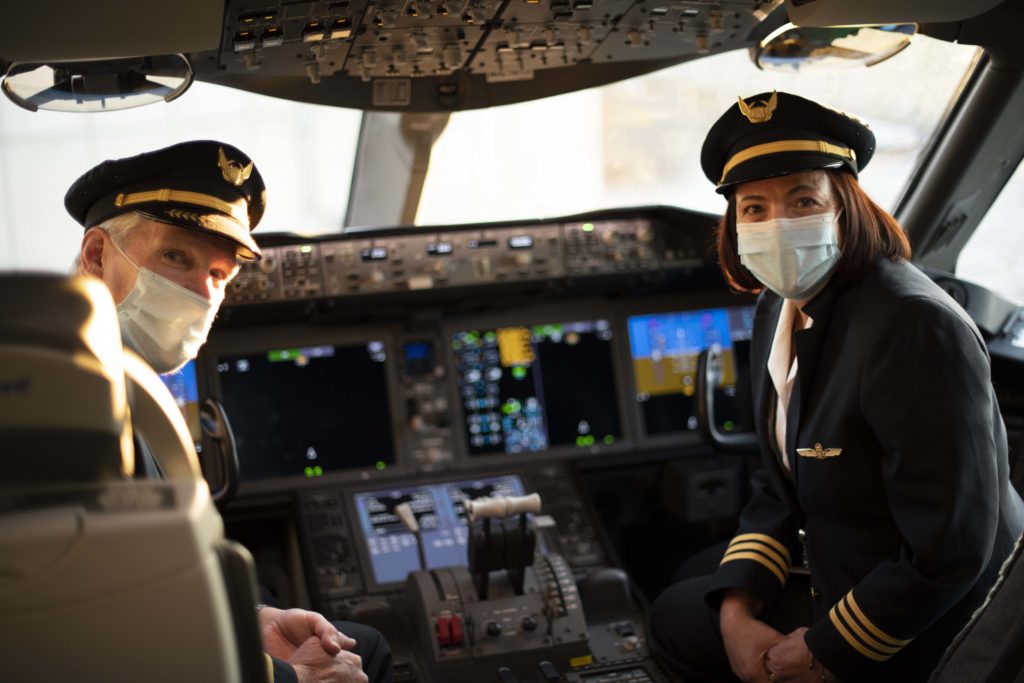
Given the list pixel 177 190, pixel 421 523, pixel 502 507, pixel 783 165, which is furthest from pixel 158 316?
pixel 421 523

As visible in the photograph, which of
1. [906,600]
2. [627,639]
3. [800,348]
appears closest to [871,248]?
[800,348]

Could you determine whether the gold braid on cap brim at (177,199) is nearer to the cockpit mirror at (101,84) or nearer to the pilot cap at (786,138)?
the cockpit mirror at (101,84)

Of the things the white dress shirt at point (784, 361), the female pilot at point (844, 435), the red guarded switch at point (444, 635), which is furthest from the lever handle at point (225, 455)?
the white dress shirt at point (784, 361)

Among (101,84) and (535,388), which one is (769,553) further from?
(101,84)

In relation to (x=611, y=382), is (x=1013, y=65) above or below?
above

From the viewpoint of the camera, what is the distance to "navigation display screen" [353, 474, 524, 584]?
10.5 ft

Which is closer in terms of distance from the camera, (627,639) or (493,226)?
(627,639)

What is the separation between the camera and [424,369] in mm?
3488

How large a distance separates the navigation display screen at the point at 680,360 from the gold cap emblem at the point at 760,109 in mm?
1476

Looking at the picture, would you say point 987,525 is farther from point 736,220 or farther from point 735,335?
point 735,335

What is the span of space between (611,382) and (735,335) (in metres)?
0.46

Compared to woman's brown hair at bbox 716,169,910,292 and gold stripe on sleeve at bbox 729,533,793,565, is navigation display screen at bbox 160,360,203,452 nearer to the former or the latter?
gold stripe on sleeve at bbox 729,533,793,565

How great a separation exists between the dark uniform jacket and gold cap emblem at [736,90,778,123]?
0.37m

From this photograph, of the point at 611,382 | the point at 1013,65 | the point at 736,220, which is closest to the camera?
the point at 736,220
